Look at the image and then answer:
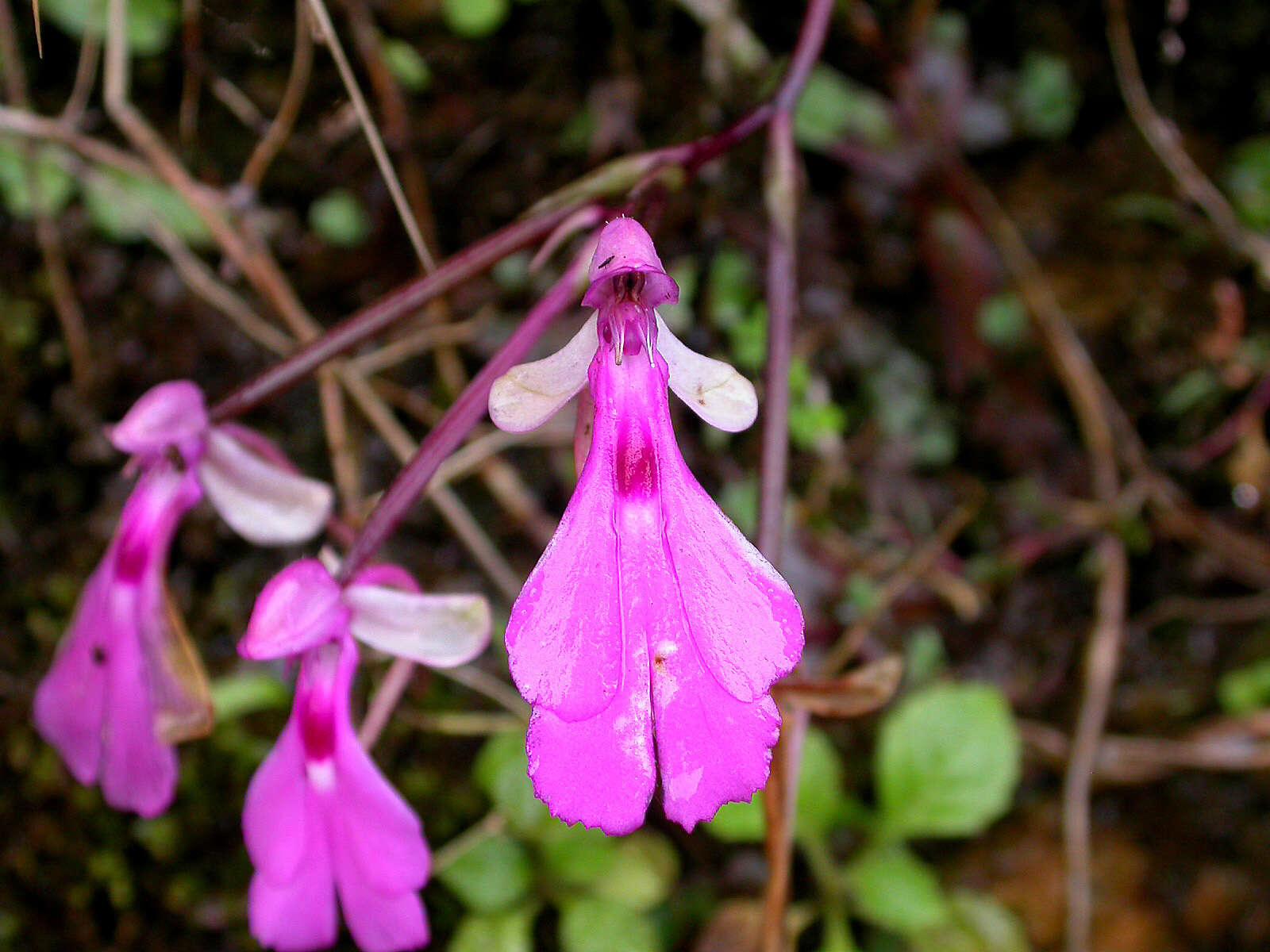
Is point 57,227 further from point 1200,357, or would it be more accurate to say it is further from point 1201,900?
point 1201,900

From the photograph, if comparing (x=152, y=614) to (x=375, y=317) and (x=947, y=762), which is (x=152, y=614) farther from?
(x=947, y=762)

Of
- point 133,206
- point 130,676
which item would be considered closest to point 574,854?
point 130,676

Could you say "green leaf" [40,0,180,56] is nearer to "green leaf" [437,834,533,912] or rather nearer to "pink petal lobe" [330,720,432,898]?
"pink petal lobe" [330,720,432,898]

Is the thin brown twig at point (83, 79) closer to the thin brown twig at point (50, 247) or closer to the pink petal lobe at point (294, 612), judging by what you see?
the thin brown twig at point (50, 247)

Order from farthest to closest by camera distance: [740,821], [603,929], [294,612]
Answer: [740,821]
[603,929]
[294,612]

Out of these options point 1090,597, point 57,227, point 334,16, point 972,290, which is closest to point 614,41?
point 334,16

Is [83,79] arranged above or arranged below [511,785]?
above

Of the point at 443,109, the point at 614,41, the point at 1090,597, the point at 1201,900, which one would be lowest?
the point at 1201,900

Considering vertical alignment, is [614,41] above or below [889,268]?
above
